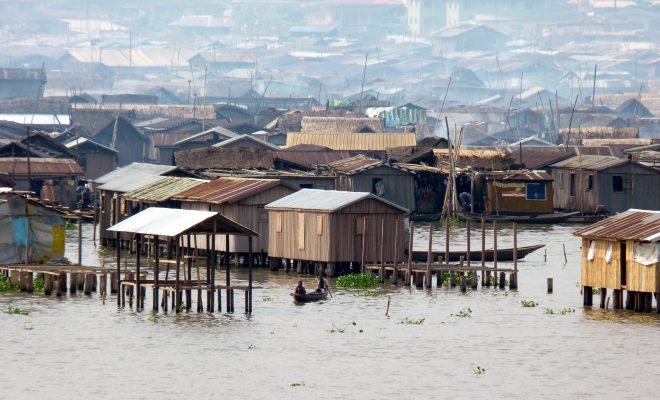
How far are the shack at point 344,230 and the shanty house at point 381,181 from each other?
2528 cm

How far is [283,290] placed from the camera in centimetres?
4806

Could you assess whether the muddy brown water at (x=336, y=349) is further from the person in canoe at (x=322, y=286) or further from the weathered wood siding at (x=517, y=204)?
the weathered wood siding at (x=517, y=204)

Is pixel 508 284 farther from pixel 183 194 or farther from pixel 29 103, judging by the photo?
pixel 29 103

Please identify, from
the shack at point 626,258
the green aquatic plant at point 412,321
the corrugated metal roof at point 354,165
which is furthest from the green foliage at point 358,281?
the corrugated metal roof at point 354,165

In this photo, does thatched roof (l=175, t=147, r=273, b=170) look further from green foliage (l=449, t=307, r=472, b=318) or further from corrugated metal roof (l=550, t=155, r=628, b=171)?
green foliage (l=449, t=307, r=472, b=318)

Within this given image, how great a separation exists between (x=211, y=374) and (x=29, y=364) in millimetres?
Answer: 4028

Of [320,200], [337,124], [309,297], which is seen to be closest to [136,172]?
[320,200]

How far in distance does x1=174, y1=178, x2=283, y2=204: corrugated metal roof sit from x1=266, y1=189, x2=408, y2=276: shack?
3293 mm

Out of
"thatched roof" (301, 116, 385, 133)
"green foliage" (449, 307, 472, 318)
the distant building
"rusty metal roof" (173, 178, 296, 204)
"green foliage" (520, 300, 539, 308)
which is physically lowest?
"green foliage" (449, 307, 472, 318)

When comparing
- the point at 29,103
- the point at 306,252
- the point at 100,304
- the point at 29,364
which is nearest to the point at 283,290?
the point at 306,252

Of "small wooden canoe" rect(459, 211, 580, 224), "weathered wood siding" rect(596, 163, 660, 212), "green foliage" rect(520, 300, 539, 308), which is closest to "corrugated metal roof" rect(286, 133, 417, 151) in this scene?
"small wooden canoe" rect(459, 211, 580, 224)

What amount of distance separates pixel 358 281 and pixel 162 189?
14394 millimetres

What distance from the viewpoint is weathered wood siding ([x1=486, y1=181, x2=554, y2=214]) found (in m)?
79.6

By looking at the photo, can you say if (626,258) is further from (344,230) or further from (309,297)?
(344,230)
